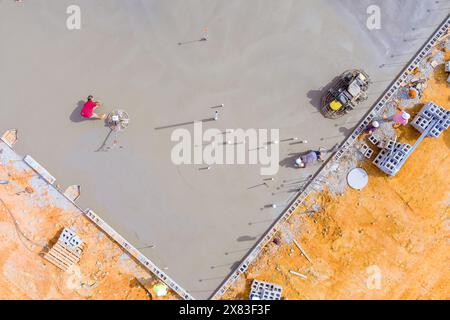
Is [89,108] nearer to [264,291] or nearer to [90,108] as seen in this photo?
[90,108]

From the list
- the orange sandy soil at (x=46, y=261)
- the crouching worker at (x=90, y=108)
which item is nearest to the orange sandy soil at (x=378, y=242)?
the orange sandy soil at (x=46, y=261)

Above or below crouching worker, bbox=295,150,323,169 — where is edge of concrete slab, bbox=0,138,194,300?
below

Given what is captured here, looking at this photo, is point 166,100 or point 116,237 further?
point 166,100

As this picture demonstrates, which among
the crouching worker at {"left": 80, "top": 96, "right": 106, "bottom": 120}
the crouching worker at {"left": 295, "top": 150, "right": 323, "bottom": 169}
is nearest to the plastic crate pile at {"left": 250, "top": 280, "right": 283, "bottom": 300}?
the crouching worker at {"left": 295, "top": 150, "right": 323, "bottom": 169}

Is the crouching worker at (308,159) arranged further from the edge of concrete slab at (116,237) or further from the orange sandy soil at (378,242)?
the edge of concrete slab at (116,237)

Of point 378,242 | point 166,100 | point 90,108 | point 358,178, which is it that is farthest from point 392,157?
point 90,108

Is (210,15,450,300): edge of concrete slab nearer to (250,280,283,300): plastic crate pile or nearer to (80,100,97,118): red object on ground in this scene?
(250,280,283,300): plastic crate pile
